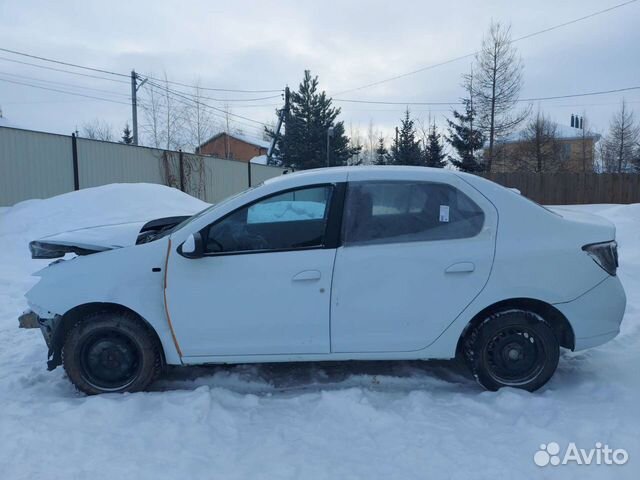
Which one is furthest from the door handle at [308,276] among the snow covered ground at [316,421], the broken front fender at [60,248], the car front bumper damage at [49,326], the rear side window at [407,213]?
the car front bumper damage at [49,326]

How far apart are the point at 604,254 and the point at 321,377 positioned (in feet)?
7.74

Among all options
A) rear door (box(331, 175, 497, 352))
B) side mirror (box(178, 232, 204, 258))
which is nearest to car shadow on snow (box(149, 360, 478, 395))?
rear door (box(331, 175, 497, 352))

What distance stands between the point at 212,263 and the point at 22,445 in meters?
1.59

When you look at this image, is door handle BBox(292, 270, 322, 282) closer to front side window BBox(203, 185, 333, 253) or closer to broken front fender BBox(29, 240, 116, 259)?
front side window BBox(203, 185, 333, 253)

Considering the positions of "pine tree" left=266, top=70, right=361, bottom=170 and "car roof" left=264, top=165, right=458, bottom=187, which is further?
"pine tree" left=266, top=70, right=361, bottom=170

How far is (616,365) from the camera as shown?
405cm

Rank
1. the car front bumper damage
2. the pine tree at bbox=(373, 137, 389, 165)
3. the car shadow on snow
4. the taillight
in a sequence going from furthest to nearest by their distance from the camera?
the pine tree at bbox=(373, 137, 389, 165), the car shadow on snow, the car front bumper damage, the taillight

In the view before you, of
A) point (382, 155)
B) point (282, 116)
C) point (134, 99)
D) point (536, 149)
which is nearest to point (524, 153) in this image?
point (536, 149)

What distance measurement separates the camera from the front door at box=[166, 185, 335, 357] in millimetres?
3430

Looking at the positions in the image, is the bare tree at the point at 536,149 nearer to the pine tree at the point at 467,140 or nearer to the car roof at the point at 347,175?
the pine tree at the point at 467,140

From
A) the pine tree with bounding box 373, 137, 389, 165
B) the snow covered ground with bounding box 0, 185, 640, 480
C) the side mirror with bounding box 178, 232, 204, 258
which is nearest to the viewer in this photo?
the snow covered ground with bounding box 0, 185, 640, 480

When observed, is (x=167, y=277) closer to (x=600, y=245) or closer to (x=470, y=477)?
(x=470, y=477)

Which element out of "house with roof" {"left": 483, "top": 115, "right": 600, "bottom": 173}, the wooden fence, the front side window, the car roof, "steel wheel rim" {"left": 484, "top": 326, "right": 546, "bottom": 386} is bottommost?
"steel wheel rim" {"left": 484, "top": 326, "right": 546, "bottom": 386}

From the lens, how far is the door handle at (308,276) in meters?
3.41
